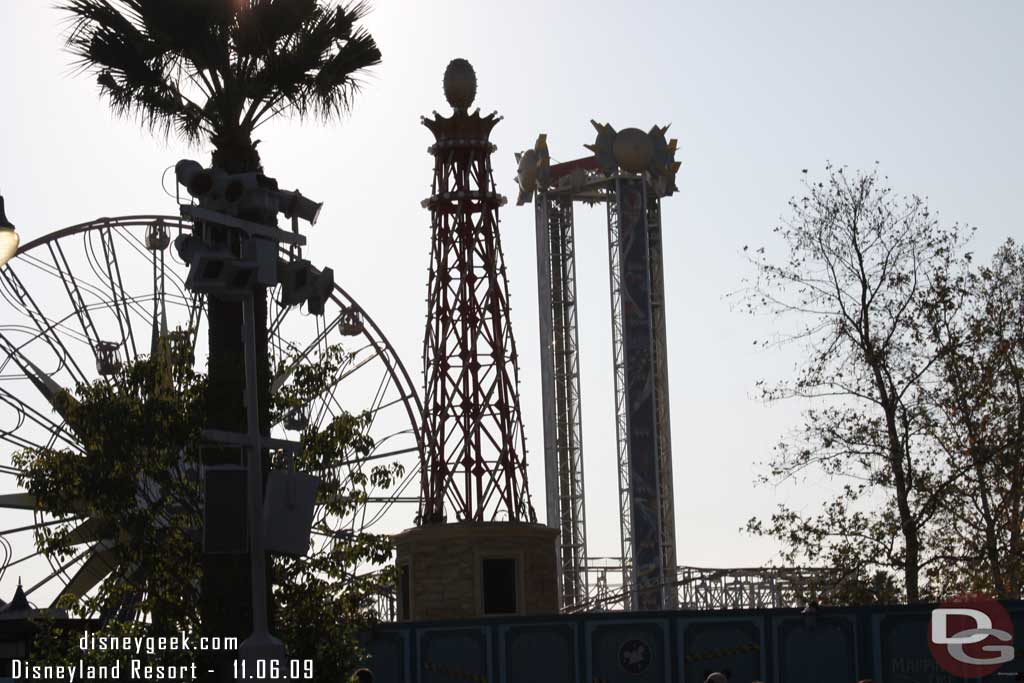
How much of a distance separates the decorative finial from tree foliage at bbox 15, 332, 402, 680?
22.3m

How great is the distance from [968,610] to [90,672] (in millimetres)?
16178

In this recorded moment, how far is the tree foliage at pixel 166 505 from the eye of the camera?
16938mm

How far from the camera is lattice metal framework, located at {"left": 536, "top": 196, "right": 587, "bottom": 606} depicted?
2090 inches

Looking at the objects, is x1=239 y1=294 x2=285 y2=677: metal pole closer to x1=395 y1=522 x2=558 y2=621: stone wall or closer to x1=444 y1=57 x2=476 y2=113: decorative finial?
x1=395 y1=522 x2=558 y2=621: stone wall

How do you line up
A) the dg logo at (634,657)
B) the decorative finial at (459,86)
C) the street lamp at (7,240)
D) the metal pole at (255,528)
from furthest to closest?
the decorative finial at (459,86), the dg logo at (634,657), the metal pole at (255,528), the street lamp at (7,240)

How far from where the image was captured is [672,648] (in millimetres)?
31156

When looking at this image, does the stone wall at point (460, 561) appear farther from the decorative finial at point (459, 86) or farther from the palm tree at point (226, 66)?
the palm tree at point (226, 66)

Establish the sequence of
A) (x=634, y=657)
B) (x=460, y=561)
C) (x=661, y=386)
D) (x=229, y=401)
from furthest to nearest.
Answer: (x=661, y=386)
(x=460, y=561)
(x=634, y=657)
(x=229, y=401)

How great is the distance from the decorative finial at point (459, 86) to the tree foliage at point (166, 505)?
879 inches

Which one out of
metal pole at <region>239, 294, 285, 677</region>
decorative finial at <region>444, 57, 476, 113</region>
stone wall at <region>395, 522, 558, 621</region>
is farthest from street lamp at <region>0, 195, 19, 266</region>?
decorative finial at <region>444, 57, 476, 113</region>

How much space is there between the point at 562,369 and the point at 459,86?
16.0m

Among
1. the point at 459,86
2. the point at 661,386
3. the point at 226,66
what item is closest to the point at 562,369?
the point at 661,386

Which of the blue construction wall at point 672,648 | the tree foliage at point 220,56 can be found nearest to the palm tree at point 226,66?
the tree foliage at point 220,56

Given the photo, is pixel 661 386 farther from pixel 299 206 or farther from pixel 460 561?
pixel 299 206
